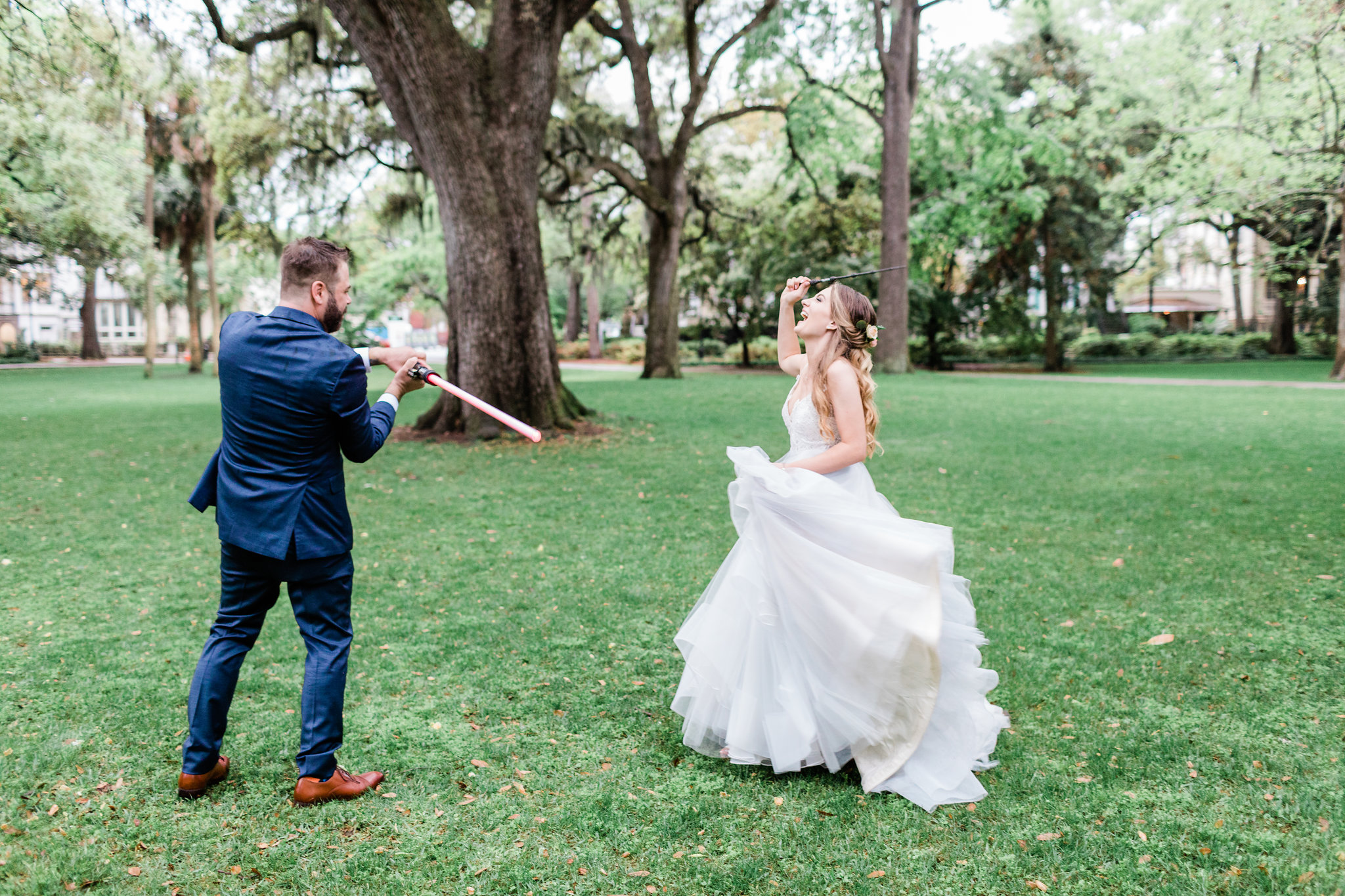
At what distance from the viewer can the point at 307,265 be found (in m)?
3.20

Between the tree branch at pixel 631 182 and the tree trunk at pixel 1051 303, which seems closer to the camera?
the tree branch at pixel 631 182

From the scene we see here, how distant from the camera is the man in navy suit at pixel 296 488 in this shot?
3107 millimetres

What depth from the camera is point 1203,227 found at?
→ 161ft

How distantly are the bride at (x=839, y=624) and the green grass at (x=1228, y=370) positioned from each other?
25283 mm

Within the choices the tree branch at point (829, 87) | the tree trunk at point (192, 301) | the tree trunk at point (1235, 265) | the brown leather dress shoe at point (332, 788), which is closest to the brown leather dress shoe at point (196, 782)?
the brown leather dress shoe at point (332, 788)

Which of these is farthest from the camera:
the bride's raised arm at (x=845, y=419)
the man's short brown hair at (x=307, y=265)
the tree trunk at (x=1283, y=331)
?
the tree trunk at (x=1283, y=331)

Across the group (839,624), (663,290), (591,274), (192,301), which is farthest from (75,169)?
(839,624)

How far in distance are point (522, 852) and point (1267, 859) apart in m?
2.53

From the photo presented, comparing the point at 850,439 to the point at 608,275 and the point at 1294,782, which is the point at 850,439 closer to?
the point at 1294,782

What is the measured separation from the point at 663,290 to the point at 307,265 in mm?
22589

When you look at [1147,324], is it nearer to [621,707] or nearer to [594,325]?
[594,325]

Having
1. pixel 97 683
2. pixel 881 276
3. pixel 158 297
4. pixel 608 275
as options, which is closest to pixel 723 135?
pixel 608 275

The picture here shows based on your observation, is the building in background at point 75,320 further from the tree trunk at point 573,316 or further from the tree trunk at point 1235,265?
the tree trunk at point 1235,265

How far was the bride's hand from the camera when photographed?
3.89m
